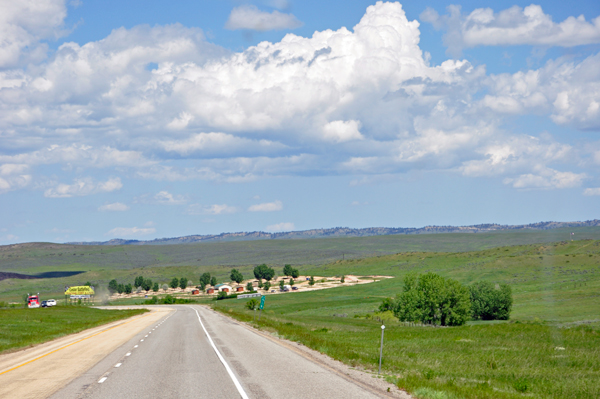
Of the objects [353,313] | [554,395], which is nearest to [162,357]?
[554,395]

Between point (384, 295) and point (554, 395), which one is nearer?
point (554, 395)

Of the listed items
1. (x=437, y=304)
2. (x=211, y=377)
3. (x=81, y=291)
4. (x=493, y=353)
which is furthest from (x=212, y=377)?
(x=81, y=291)

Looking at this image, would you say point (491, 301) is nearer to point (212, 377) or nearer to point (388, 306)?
point (388, 306)

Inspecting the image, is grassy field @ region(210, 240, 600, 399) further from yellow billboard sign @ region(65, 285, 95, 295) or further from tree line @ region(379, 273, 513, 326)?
yellow billboard sign @ region(65, 285, 95, 295)

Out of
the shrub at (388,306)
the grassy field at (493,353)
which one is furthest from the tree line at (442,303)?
the grassy field at (493,353)

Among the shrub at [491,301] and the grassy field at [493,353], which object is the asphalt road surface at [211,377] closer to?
the grassy field at [493,353]

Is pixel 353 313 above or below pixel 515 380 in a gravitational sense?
below

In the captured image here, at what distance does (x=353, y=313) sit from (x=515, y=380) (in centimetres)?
7751

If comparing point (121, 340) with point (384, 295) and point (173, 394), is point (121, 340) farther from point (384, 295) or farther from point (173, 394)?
point (384, 295)

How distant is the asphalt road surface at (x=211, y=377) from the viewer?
15.6 meters

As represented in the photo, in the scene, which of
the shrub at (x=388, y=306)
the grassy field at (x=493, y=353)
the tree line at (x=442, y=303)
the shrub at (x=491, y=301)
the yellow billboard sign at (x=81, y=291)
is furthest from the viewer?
the yellow billboard sign at (x=81, y=291)

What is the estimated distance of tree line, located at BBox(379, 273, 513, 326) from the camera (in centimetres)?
8756

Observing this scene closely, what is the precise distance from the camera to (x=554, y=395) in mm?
18281

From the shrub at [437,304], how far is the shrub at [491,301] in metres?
6.99
